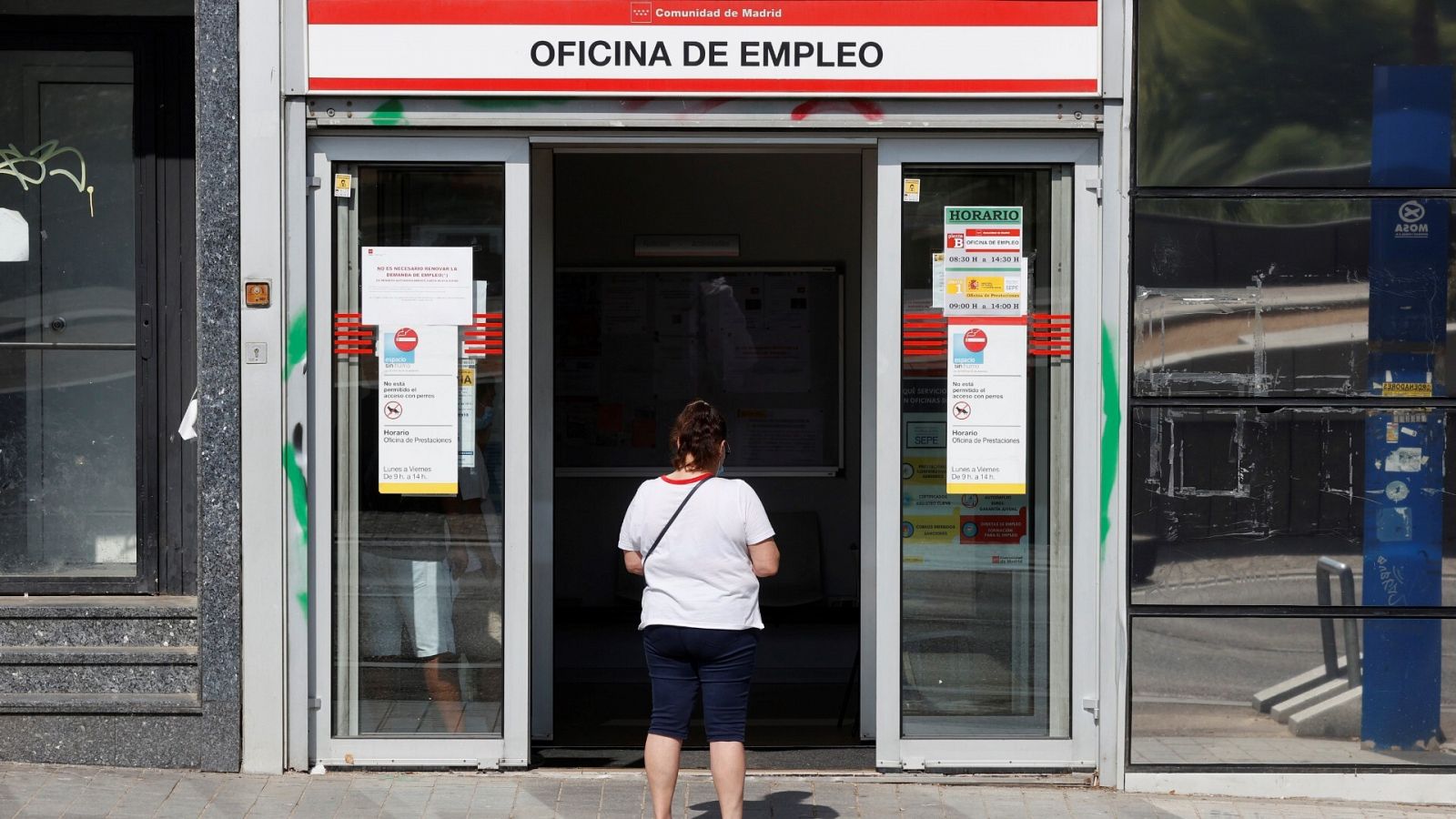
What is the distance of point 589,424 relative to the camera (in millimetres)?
8891

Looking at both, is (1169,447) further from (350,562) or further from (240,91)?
(240,91)

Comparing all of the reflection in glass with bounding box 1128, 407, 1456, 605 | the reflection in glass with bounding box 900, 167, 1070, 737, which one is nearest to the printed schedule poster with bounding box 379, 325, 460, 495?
the reflection in glass with bounding box 900, 167, 1070, 737

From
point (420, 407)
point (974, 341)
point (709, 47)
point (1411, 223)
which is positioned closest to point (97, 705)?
point (420, 407)

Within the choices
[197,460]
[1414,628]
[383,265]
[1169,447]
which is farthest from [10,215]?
[1414,628]

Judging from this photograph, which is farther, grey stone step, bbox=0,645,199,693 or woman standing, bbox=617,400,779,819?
grey stone step, bbox=0,645,199,693

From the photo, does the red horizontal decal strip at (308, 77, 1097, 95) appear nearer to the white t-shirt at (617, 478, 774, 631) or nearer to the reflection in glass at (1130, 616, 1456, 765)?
the white t-shirt at (617, 478, 774, 631)

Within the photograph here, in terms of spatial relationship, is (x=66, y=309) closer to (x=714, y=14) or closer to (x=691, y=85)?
(x=691, y=85)

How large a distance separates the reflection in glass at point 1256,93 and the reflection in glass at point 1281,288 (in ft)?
0.45

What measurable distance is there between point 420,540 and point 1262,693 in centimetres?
344

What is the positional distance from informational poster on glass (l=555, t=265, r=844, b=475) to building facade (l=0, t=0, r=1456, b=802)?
2.57 m

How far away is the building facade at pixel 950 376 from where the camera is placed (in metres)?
5.82

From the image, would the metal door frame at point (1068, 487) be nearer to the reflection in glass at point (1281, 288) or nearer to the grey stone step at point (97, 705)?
the reflection in glass at point (1281, 288)

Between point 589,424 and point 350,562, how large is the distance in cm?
295

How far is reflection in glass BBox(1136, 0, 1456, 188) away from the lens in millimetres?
5793
